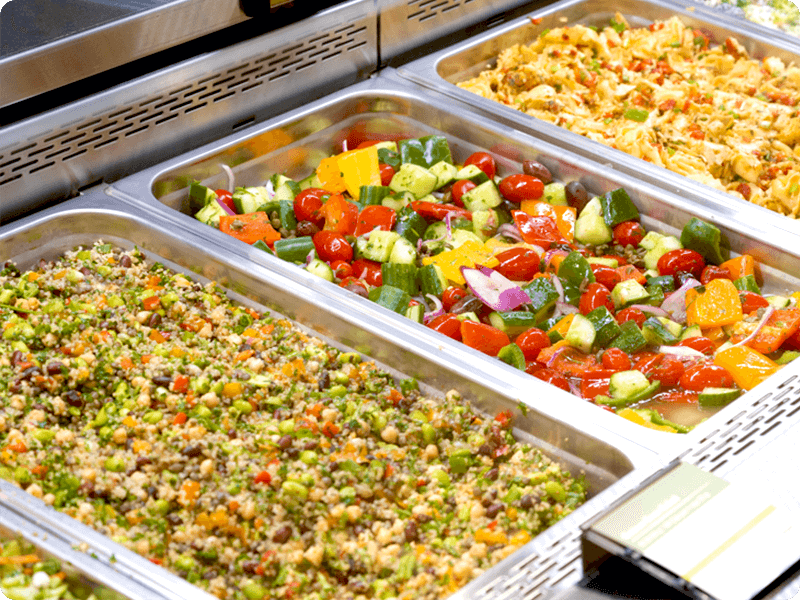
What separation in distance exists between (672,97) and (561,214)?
2.84ft

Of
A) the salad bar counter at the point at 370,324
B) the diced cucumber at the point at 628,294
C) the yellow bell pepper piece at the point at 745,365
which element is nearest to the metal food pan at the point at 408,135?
the salad bar counter at the point at 370,324

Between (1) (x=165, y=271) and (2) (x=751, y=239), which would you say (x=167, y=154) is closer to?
(1) (x=165, y=271)

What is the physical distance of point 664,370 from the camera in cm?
229

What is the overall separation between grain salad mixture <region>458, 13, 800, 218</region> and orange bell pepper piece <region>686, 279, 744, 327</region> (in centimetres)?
50

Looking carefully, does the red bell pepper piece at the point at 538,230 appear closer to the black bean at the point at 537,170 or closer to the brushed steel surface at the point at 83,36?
the black bean at the point at 537,170

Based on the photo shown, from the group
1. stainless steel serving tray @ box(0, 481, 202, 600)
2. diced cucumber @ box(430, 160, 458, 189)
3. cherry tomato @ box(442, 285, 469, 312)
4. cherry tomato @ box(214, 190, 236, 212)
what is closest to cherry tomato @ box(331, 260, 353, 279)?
cherry tomato @ box(442, 285, 469, 312)

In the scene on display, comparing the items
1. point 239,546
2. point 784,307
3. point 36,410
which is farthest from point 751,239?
point 36,410

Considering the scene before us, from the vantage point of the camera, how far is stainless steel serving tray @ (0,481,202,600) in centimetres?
157

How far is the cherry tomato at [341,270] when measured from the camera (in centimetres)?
262

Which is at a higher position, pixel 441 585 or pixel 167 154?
pixel 167 154

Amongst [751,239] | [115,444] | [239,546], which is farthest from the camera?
[751,239]

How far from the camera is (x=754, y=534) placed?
1626 millimetres

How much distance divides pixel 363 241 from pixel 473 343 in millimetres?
548

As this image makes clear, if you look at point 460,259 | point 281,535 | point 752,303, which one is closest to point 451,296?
point 460,259
